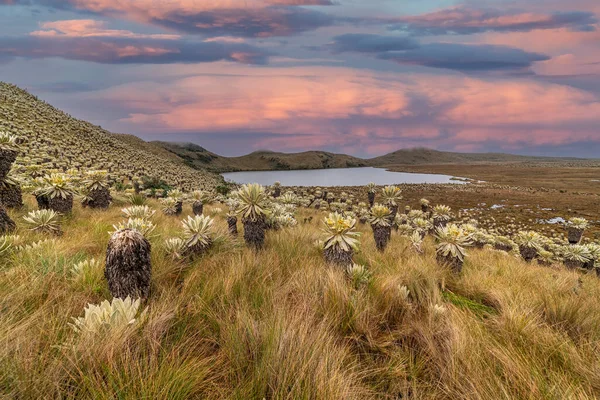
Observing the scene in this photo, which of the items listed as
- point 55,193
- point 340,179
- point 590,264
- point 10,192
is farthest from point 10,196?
point 340,179

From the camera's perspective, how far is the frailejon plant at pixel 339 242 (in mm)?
4766

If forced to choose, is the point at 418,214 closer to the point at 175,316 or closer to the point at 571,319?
the point at 571,319

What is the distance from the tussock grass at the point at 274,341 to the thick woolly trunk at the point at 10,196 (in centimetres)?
357

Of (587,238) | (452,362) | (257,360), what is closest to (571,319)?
(452,362)

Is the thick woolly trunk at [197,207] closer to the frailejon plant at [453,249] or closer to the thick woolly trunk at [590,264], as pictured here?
the frailejon plant at [453,249]

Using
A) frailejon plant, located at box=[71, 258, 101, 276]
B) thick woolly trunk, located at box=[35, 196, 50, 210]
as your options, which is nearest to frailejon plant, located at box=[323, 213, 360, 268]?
frailejon plant, located at box=[71, 258, 101, 276]

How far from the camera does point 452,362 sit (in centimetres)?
235

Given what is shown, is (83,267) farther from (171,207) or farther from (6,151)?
(171,207)

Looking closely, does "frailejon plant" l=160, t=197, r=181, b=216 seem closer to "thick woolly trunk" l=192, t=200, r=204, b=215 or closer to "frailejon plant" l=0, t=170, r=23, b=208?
"thick woolly trunk" l=192, t=200, r=204, b=215

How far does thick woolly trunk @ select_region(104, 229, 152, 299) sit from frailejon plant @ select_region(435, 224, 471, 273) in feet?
18.2

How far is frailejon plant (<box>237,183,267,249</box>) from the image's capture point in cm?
536

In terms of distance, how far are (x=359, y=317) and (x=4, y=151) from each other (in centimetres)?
706

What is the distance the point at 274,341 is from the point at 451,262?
196 inches

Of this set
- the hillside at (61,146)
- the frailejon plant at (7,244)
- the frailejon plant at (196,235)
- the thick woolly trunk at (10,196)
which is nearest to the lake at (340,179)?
the hillside at (61,146)
